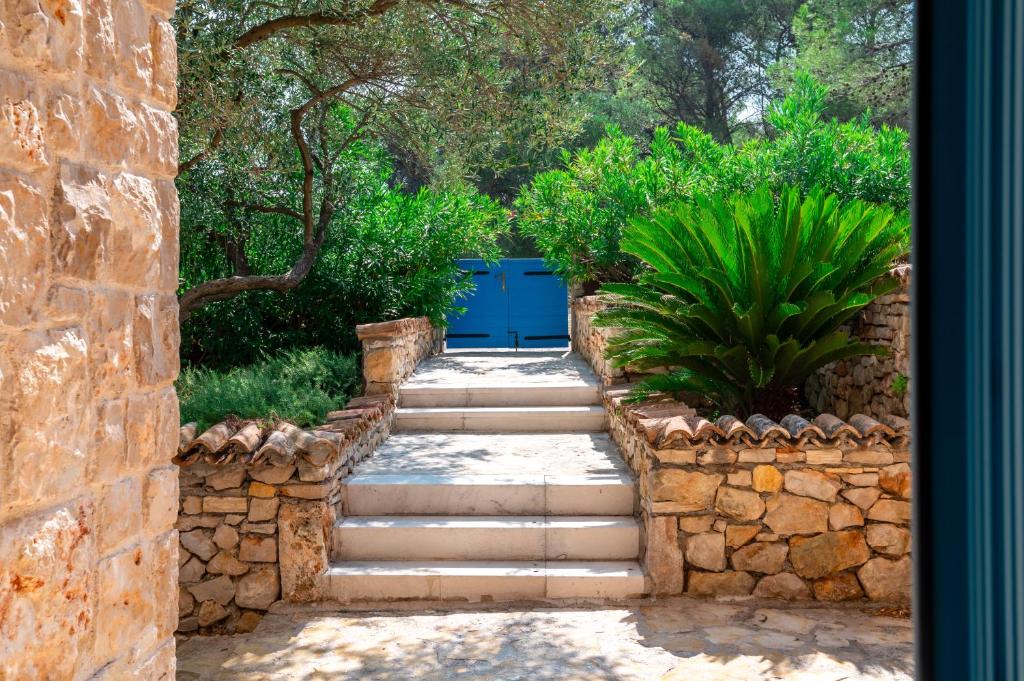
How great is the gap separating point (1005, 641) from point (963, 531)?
113 mm

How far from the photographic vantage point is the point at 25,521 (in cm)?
150

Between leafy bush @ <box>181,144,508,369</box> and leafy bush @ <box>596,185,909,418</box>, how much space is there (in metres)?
3.69

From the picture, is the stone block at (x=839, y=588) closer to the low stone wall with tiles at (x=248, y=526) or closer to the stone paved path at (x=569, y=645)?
the stone paved path at (x=569, y=645)

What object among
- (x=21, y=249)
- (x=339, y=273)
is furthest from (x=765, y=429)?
(x=339, y=273)

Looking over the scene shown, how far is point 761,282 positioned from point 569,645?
9.34ft

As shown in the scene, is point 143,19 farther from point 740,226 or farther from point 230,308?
point 230,308

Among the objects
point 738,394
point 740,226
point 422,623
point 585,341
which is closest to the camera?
point 422,623

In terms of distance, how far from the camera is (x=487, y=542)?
6.05 m

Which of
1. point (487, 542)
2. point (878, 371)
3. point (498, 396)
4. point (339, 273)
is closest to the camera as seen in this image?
point (487, 542)

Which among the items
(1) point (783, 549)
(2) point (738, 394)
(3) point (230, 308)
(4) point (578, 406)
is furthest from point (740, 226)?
(3) point (230, 308)

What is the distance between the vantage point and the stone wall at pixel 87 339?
1467 mm

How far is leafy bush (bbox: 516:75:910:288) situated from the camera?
9.04 m

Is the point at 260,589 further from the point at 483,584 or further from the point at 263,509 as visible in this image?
the point at 483,584

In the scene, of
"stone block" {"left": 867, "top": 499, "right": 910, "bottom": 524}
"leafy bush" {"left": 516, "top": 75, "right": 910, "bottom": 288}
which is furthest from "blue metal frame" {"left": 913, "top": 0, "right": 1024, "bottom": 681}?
"leafy bush" {"left": 516, "top": 75, "right": 910, "bottom": 288}
